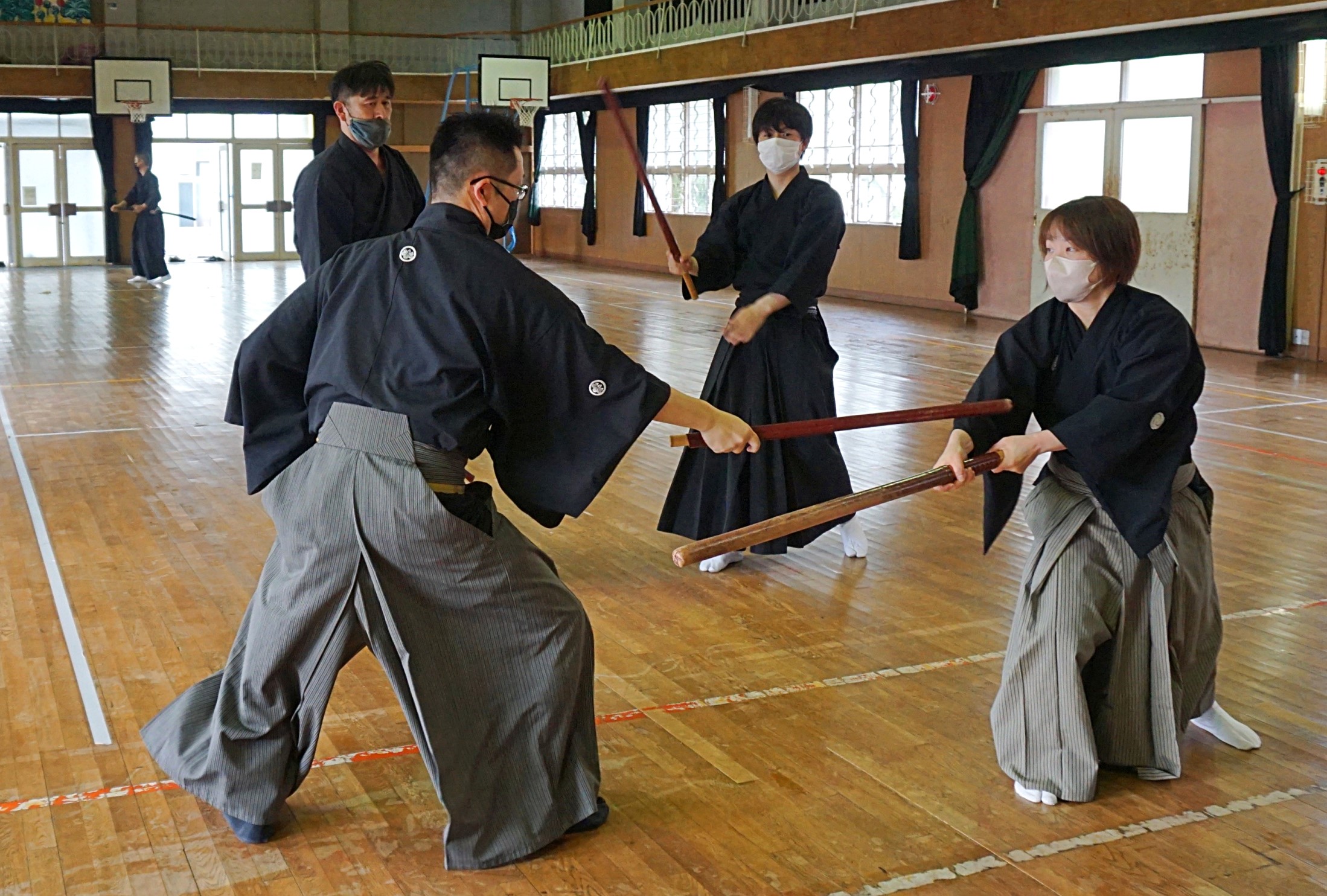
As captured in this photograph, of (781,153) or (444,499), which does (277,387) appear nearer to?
(444,499)

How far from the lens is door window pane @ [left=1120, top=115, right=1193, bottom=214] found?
1095 cm

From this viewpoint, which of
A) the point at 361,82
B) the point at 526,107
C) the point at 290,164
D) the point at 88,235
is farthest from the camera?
the point at 290,164

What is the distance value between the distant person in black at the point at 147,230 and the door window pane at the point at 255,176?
382 centimetres

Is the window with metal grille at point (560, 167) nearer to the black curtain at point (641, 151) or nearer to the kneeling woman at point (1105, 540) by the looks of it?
the black curtain at point (641, 151)

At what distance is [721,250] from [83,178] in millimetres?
17839

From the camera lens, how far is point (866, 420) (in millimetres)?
2803

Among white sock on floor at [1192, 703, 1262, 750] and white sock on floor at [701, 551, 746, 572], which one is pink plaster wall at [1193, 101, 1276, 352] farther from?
white sock on floor at [1192, 703, 1262, 750]

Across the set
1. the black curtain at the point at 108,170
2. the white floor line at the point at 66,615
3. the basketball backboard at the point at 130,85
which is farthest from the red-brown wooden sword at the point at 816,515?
the black curtain at the point at 108,170

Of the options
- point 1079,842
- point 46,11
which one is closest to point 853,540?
point 1079,842

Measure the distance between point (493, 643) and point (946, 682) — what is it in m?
1.45

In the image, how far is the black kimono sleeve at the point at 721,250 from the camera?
454 cm

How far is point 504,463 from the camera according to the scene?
102 inches

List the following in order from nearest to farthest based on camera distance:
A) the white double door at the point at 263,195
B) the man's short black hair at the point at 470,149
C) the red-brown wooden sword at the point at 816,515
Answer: the red-brown wooden sword at the point at 816,515, the man's short black hair at the point at 470,149, the white double door at the point at 263,195

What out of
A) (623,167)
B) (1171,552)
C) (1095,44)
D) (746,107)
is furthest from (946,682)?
(623,167)
